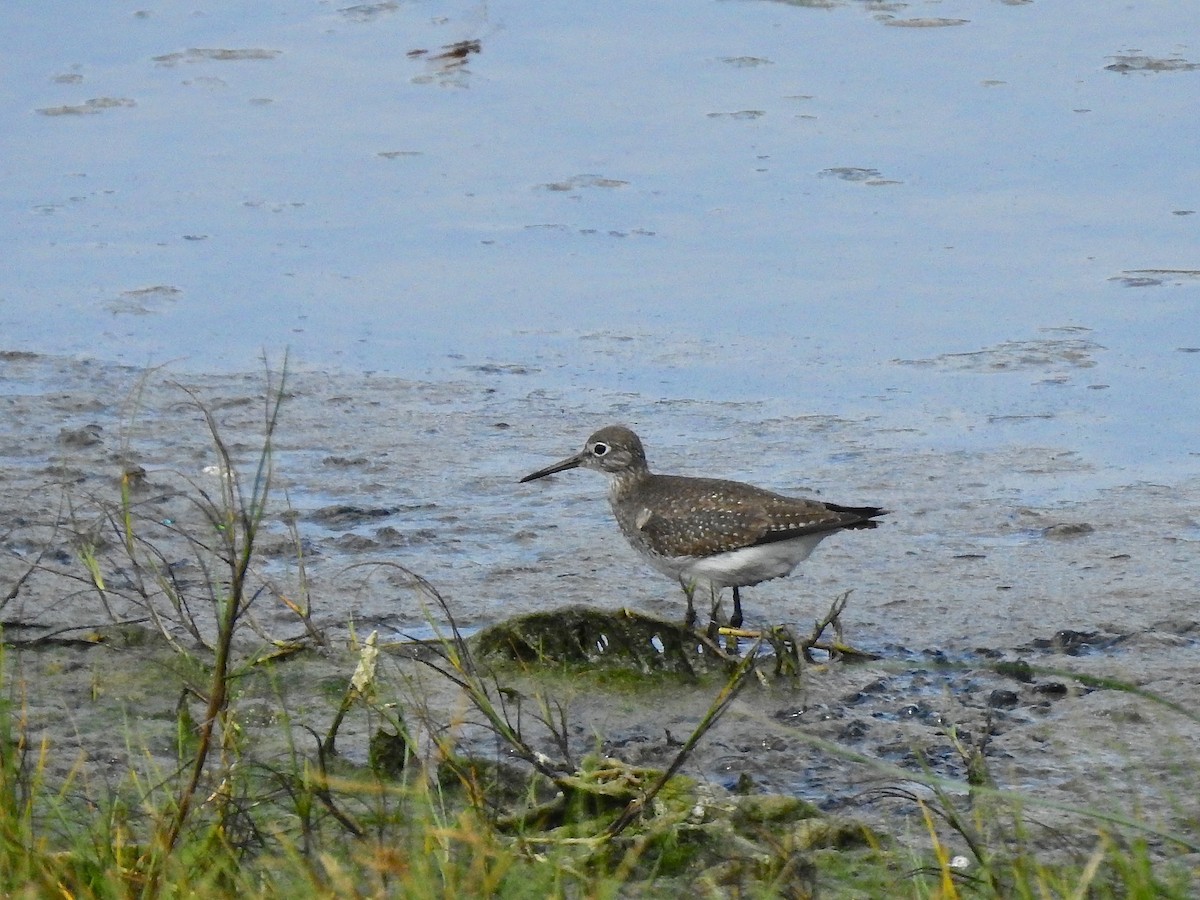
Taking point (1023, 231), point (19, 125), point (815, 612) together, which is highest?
point (19, 125)

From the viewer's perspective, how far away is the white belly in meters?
6.34

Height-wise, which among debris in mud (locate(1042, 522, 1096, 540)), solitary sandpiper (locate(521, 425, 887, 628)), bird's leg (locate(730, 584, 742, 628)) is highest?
solitary sandpiper (locate(521, 425, 887, 628))

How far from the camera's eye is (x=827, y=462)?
729cm

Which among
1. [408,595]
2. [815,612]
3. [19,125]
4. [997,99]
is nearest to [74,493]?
[408,595]

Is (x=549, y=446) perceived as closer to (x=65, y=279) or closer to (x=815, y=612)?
(x=815, y=612)

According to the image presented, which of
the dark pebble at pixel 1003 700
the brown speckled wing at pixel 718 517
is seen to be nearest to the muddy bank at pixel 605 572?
the dark pebble at pixel 1003 700

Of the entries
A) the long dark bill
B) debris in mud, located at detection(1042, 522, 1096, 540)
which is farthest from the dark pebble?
the long dark bill

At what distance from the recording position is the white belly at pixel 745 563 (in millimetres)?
6340

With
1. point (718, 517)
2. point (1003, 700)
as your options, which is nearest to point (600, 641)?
point (718, 517)

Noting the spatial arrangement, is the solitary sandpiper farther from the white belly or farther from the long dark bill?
the long dark bill

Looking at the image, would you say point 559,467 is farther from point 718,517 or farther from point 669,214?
point 669,214

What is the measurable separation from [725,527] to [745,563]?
0.14 meters

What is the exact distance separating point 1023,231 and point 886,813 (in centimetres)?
506

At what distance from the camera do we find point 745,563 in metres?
6.40
